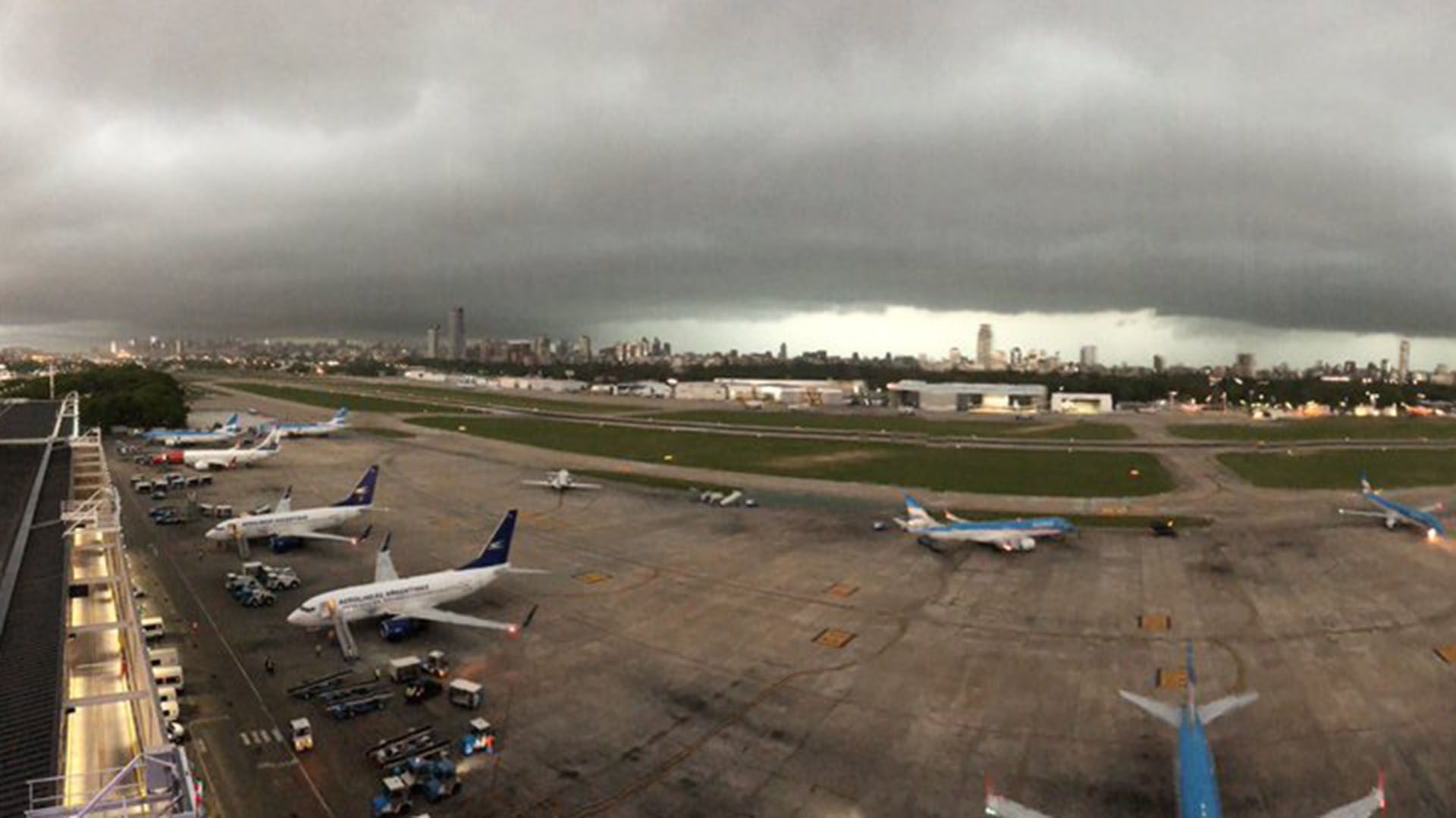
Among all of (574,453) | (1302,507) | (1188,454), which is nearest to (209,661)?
(574,453)

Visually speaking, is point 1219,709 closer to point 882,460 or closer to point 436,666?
point 436,666

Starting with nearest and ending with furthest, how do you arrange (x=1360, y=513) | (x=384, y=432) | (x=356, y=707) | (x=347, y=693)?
(x=356, y=707) < (x=347, y=693) < (x=1360, y=513) < (x=384, y=432)

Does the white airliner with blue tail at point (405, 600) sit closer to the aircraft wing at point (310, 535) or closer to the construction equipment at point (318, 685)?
the construction equipment at point (318, 685)

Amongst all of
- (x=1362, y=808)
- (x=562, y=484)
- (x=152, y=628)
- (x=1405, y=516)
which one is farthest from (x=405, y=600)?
(x=1405, y=516)

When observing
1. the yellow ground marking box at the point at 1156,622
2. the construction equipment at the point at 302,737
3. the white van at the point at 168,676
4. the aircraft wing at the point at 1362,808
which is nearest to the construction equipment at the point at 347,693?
the construction equipment at the point at 302,737

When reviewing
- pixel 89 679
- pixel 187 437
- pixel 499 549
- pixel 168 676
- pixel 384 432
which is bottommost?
pixel 168 676
